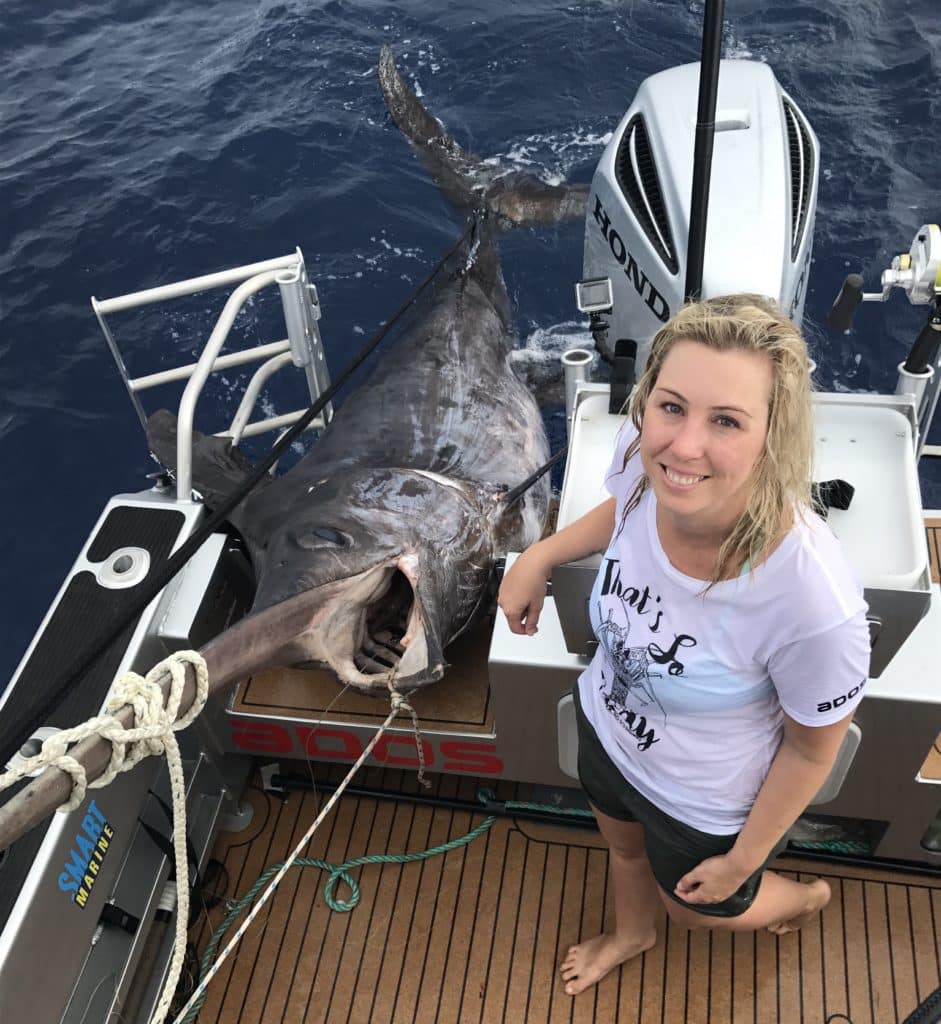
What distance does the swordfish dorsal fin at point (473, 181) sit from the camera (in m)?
5.83

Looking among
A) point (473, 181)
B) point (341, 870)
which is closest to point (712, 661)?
point (341, 870)

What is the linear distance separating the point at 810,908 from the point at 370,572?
1569 mm

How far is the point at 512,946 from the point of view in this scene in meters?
2.73

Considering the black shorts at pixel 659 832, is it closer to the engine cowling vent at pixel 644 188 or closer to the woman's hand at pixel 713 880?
the woman's hand at pixel 713 880

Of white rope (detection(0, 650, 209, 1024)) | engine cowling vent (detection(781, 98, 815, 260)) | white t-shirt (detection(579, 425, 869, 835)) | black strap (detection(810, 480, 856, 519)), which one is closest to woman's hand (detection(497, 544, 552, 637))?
white t-shirt (detection(579, 425, 869, 835))

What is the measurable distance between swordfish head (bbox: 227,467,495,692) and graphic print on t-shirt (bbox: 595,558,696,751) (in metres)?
0.79

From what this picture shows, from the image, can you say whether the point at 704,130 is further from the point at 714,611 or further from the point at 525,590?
the point at 714,611

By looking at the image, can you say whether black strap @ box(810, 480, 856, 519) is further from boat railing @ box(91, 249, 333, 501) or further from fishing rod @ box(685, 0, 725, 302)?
boat railing @ box(91, 249, 333, 501)

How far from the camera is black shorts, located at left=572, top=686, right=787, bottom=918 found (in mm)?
1794

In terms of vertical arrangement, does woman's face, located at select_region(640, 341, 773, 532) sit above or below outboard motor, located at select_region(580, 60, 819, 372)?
above

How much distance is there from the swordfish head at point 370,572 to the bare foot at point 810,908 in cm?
119

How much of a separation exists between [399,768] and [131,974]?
3.43 ft

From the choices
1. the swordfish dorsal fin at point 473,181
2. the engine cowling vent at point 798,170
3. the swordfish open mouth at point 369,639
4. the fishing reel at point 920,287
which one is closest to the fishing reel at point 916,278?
the fishing reel at point 920,287

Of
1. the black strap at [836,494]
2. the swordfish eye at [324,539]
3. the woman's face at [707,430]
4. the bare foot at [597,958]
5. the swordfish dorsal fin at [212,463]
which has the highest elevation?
the woman's face at [707,430]
